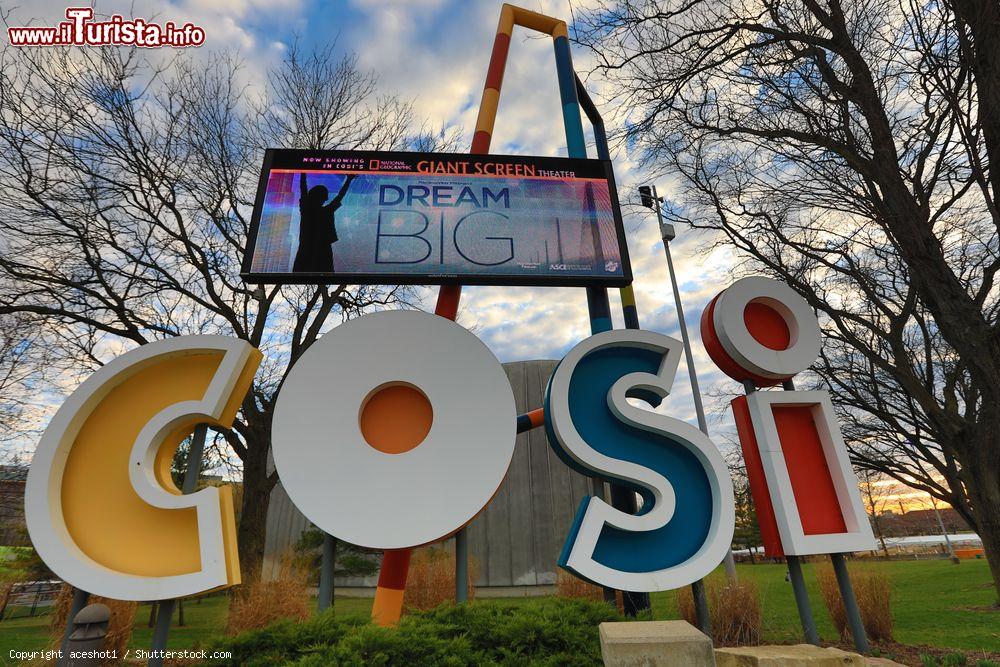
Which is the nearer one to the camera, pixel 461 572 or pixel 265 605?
pixel 461 572

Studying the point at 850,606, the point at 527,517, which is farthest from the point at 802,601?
the point at 527,517

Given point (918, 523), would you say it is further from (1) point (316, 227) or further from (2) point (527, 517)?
(1) point (316, 227)

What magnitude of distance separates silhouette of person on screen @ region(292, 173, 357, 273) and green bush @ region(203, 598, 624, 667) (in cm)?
420

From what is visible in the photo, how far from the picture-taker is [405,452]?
5.50m

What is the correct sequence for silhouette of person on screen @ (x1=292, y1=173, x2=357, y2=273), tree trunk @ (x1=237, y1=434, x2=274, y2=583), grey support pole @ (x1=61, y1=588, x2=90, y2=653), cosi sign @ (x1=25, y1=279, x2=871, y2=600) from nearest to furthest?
grey support pole @ (x1=61, y1=588, x2=90, y2=653)
cosi sign @ (x1=25, y1=279, x2=871, y2=600)
silhouette of person on screen @ (x1=292, y1=173, x2=357, y2=273)
tree trunk @ (x1=237, y1=434, x2=274, y2=583)

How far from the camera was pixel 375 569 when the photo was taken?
50.3 ft

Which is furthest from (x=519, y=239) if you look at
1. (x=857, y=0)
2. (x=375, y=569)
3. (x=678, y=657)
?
(x=375, y=569)

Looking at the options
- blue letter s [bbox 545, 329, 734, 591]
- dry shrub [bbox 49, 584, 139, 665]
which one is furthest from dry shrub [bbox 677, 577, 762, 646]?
dry shrub [bbox 49, 584, 139, 665]

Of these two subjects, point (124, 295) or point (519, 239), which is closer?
point (519, 239)

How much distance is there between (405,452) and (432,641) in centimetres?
205

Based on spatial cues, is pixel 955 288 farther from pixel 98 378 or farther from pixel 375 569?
pixel 375 569

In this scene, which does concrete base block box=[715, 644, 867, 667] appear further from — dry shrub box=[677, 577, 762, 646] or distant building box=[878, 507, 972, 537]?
distant building box=[878, 507, 972, 537]

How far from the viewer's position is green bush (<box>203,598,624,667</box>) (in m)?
3.75

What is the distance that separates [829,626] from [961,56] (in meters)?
8.21
